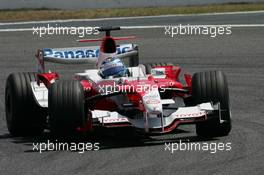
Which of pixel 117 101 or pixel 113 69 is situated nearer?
pixel 117 101

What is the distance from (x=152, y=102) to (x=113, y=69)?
64.3 inches

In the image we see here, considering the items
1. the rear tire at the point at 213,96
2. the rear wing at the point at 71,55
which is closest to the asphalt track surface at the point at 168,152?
the rear tire at the point at 213,96

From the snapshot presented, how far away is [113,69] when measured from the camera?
43.3 feet

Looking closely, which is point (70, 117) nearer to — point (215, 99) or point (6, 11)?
point (215, 99)

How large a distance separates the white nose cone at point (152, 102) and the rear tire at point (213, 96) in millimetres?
576

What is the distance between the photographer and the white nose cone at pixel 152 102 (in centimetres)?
1161

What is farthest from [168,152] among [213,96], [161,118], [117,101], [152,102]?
[117,101]

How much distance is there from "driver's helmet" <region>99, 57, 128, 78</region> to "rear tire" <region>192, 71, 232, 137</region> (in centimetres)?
139

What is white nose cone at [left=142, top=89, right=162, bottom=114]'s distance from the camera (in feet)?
38.1

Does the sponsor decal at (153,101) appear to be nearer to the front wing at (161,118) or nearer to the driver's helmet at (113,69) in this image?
the front wing at (161,118)

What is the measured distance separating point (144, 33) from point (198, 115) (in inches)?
555

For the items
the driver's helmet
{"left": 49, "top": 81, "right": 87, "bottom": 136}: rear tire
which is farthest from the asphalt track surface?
the driver's helmet

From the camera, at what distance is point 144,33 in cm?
2580

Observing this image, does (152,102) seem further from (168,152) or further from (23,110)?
(23,110)
